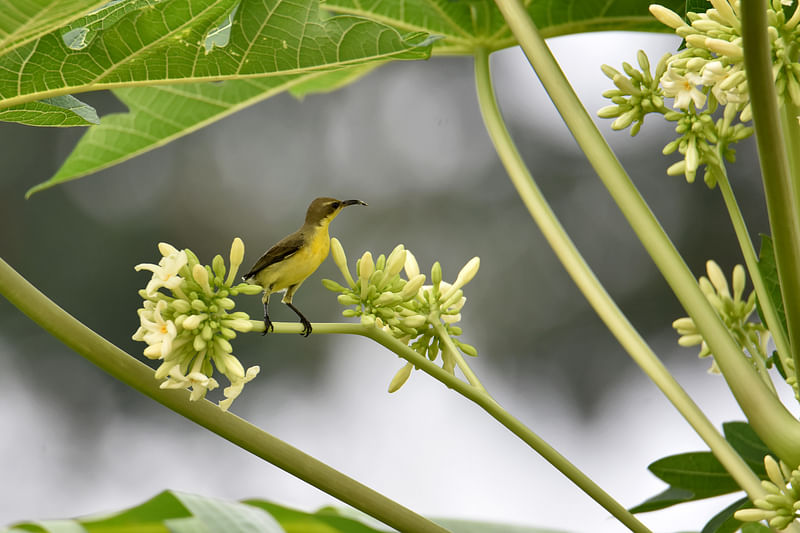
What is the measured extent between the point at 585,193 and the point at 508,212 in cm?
Result: 67

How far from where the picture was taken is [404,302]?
754 millimetres

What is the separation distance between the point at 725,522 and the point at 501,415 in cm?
31

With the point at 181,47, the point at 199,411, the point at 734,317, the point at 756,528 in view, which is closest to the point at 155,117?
the point at 181,47

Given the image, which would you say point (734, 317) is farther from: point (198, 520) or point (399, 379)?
point (198, 520)

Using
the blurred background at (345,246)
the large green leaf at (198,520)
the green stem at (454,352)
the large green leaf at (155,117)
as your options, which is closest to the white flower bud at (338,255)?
the green stem at (454,352)

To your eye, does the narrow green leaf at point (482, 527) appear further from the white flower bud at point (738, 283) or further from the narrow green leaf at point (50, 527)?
the narrow green leaf at point (50, 527)

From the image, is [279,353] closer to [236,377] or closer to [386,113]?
[386,113]

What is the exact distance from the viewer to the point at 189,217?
6969mm

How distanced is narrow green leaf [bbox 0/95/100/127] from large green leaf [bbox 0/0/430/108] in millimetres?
10

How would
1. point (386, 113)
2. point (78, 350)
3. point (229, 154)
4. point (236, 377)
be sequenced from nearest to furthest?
1. point (78, 350)
2. point (236, 377)
3. point (229, 154)
4. point (386, 113)

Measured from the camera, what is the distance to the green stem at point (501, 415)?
635 mm

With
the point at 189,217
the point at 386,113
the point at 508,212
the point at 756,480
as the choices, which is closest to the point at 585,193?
the point at 508,212

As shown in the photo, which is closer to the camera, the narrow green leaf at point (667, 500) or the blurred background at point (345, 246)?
the narrow green leaf at point (667, 500)

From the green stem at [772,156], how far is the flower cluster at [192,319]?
1.26 feet
